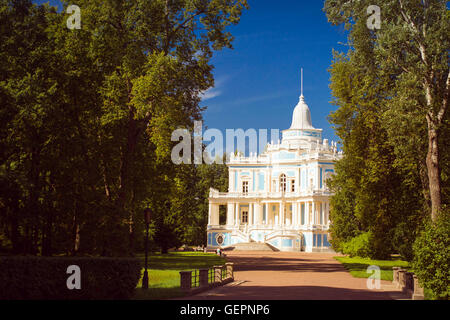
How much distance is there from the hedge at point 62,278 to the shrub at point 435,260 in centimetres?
905

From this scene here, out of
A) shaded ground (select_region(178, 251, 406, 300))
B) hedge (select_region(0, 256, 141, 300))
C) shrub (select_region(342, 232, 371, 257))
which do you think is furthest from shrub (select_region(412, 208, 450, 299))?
shrub (select_region(342, 232, 371, 257))

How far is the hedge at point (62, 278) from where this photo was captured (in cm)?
1373

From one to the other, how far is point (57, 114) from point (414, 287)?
46.8 feet

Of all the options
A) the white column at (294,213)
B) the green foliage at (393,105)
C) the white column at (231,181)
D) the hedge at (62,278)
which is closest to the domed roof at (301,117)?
the white column at (231,181)

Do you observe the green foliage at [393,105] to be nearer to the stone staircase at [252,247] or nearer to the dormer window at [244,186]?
the stone staircase at [252,247]

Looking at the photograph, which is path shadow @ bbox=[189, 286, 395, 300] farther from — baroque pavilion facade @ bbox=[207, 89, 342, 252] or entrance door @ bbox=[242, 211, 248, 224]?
entrance door @ bbox=[242, 211, 248, 224]

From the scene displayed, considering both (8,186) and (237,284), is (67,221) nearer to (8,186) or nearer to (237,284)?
(8,186)

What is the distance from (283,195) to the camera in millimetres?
75250

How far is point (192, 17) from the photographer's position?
27.0 metres

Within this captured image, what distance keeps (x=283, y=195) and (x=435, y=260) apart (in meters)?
57.8

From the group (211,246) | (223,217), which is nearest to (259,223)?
(211,246)

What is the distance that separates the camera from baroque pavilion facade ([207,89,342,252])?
6888 cm

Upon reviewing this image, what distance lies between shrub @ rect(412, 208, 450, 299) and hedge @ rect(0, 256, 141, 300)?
905 centimetres

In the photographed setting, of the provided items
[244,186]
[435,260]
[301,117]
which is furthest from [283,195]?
[435,260]
